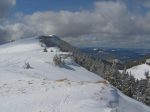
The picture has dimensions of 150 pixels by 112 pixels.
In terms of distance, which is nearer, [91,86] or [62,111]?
[62,111]

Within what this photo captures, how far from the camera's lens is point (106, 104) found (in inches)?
1185

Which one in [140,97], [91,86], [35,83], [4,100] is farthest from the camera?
[140,97]

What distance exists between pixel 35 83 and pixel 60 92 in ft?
19.4

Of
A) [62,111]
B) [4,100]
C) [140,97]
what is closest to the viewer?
[62,111]

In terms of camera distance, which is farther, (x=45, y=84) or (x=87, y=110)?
(x=45, y=84)

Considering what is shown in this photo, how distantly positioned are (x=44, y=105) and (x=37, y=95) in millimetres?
2683

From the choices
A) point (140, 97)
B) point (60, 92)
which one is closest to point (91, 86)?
point (60, 92)

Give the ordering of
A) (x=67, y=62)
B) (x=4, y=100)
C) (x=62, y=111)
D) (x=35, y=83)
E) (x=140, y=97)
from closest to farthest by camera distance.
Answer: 1. (x=62, y=111)
2. (x=4, y=100)
3. (x=35, y=83)
4. (x=140, y=97)
5. (x=67, y=62)

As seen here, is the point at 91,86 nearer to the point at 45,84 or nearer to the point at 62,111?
the point at 45,84

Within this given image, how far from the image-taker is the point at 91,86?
113 ft

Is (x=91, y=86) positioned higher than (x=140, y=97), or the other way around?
(x=91, y=86)

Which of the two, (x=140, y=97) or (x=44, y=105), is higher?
(x=44, y=105)

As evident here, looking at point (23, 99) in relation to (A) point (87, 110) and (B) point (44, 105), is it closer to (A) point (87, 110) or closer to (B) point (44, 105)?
(B) point (44, 105)

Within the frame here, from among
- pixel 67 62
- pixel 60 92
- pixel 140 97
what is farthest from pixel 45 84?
pixel 67 62
